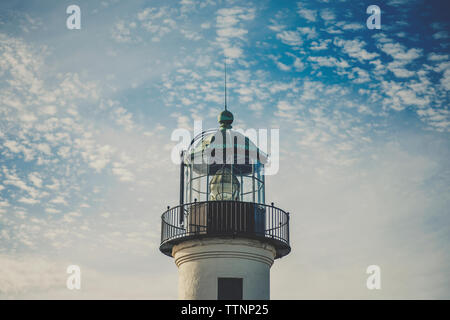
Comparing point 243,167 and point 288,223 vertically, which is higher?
point 243,167

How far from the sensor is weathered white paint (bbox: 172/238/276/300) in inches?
744

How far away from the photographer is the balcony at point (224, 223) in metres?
19.0

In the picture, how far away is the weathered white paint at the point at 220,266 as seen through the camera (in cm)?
1891

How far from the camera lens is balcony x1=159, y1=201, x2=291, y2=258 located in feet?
62.2

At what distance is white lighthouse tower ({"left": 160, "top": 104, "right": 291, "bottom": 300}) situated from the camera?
18.9m

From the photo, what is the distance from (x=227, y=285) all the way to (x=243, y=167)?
4.80 metres

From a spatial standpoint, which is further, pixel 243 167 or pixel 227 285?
pixel 243 167

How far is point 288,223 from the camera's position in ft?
64.8
